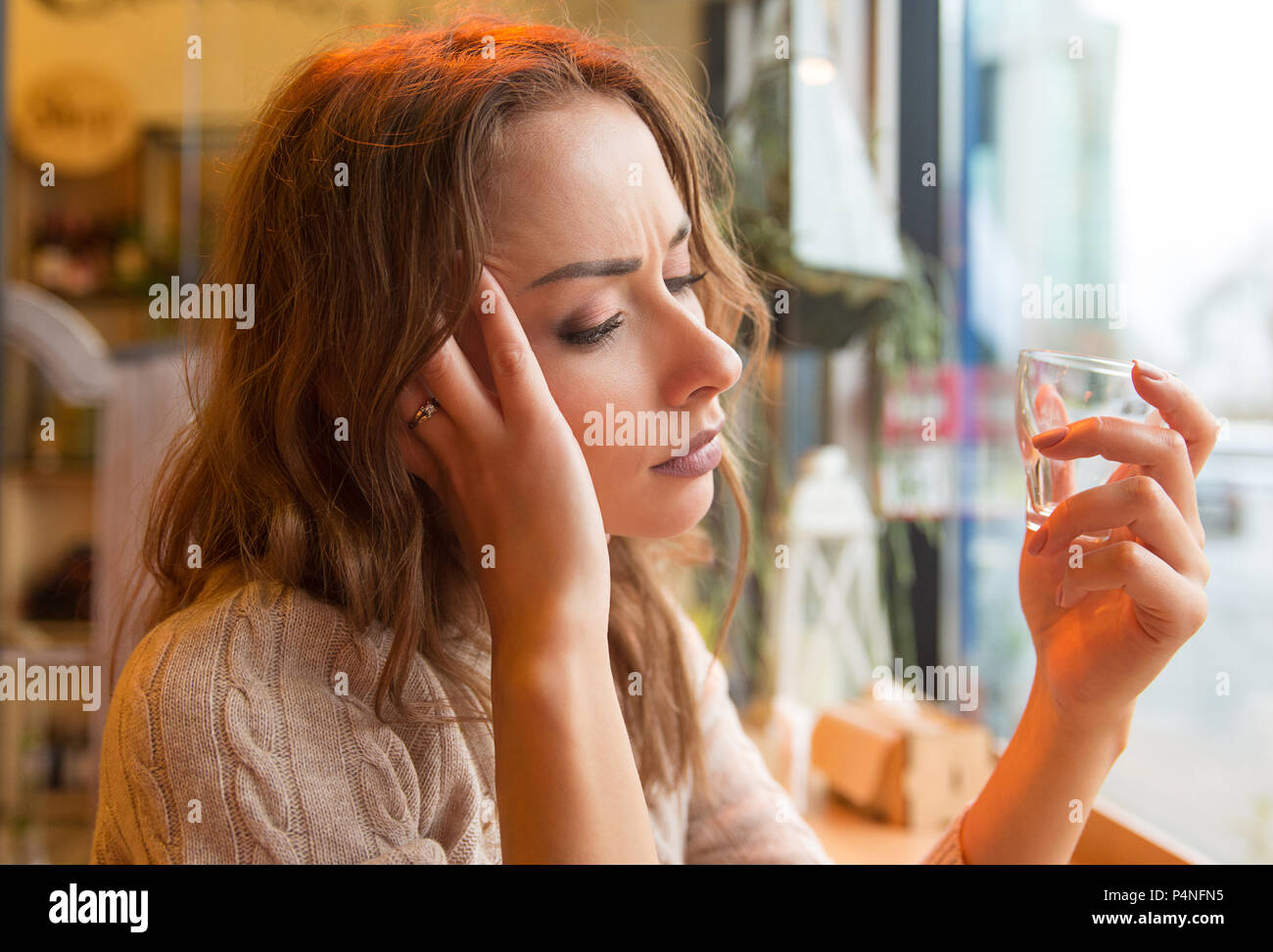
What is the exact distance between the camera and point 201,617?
712mm

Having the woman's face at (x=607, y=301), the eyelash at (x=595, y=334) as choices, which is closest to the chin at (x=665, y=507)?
the woman's face at (x=607, y=301)

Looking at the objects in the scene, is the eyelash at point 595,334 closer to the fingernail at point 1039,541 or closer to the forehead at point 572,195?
the forehead at point 572,195

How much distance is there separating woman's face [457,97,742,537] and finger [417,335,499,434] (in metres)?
0.04

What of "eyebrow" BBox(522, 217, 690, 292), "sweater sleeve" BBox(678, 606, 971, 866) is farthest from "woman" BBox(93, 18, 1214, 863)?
"sweater sleeve" BBox(678, 606, 971, 866)

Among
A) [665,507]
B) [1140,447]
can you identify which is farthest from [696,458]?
[1140,447]

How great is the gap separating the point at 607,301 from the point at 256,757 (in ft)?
1.29

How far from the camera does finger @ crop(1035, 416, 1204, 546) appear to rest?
26.5 inches

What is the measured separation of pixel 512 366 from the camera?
2.27 ft

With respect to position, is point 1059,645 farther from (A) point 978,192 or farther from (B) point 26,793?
(B) point 26,793

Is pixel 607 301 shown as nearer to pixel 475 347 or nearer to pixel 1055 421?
pixel 475 347

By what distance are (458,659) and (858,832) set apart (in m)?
0.79

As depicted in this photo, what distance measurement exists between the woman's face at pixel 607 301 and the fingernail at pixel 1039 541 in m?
0.25

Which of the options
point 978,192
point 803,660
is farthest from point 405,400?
point 978,192

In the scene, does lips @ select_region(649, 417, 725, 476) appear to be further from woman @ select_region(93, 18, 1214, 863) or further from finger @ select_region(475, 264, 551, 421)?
finger @ select_region(475, 264, 551, 421)
